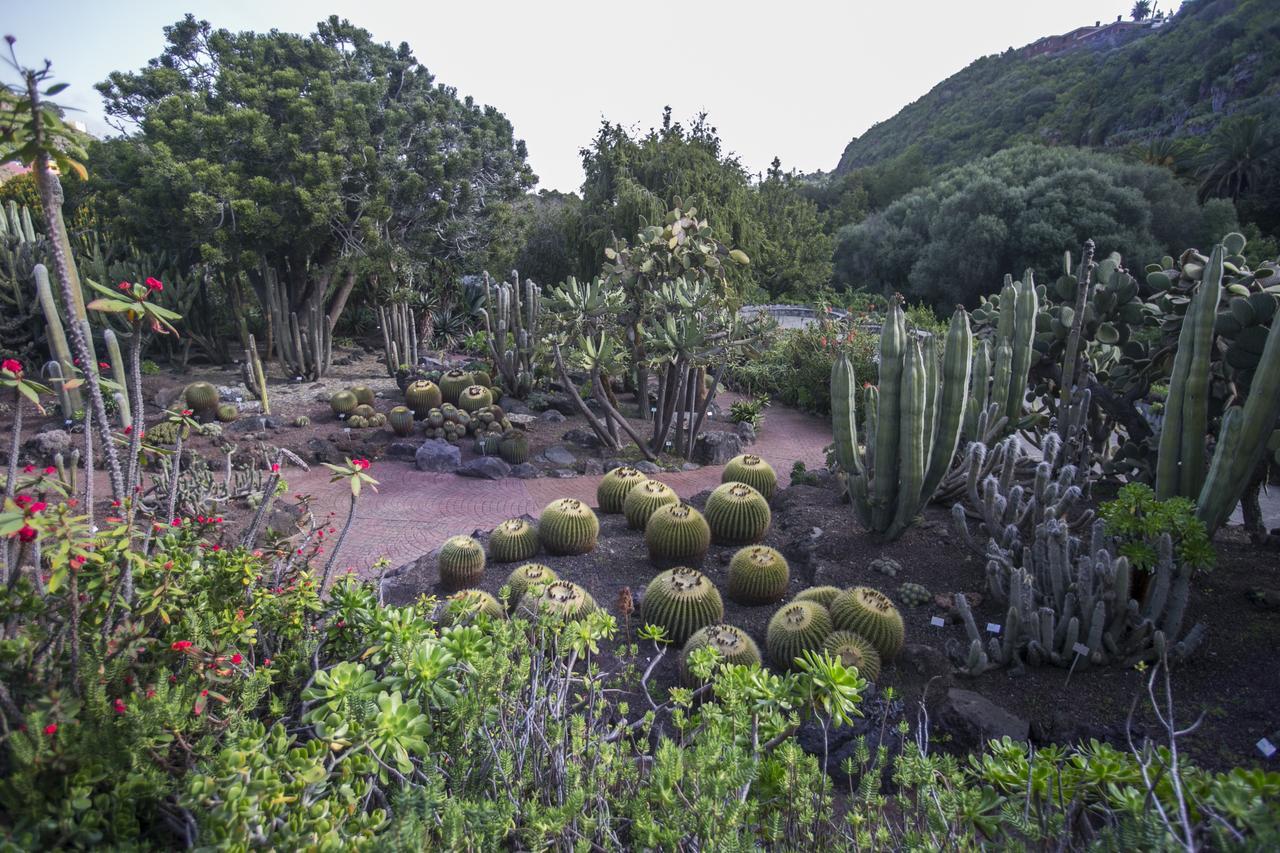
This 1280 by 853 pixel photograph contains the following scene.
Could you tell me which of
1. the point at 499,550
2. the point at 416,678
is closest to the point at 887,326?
the point at 499,550

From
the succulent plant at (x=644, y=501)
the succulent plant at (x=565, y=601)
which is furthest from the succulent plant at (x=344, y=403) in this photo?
the succulent plant at (x=565, y=601)

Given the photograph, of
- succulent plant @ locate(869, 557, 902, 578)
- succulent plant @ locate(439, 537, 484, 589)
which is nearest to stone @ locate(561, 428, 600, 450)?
succulent plant @ locate(439, 537, 484, 589)

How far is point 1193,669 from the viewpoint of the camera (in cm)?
373

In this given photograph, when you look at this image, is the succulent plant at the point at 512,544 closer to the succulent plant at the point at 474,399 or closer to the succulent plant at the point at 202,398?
the succulent plant at the point at 474,399

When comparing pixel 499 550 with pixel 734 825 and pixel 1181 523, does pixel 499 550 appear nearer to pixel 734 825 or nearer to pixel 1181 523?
pixel 734 825

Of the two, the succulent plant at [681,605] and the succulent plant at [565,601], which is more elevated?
the succulent plant at [565,601]

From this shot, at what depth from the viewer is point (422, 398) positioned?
1034 cm

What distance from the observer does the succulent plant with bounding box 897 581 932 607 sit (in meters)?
4.59

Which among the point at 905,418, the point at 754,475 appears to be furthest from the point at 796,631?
the point at 754,475

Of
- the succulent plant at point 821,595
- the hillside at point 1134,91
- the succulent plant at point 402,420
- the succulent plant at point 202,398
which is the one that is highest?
the hillside at point 1134,91

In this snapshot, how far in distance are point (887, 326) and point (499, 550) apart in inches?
134

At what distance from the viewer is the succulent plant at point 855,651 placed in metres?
3.71

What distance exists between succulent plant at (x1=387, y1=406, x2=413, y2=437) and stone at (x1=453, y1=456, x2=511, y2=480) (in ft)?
4.97

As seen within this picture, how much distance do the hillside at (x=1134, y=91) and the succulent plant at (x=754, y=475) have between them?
3179 cm
